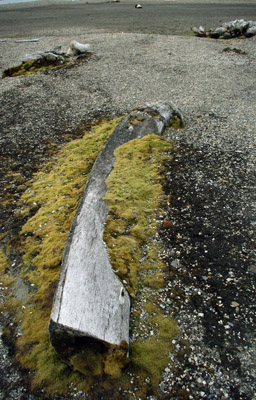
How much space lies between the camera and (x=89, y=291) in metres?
4.16

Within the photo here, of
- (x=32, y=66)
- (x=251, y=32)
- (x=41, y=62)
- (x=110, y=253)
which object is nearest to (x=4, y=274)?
(x=110, y=253)

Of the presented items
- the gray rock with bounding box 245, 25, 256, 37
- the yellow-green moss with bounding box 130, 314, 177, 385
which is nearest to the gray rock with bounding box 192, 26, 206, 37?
the gray rock with bounding box 245, 25, 256, 37

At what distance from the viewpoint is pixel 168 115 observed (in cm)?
920

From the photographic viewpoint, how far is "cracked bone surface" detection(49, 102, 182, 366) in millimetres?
3748

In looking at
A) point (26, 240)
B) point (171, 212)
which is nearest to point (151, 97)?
point (171, 212)

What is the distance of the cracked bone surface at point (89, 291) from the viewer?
12.3 ft

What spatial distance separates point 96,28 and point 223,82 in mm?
14748

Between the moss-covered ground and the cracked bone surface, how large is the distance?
28 cm

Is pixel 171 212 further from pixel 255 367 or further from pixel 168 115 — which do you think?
pixel 168 115

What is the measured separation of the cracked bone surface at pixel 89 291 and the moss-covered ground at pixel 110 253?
0.28m

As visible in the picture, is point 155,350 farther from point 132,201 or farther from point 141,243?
point 132,201

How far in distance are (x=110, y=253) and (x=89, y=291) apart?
1034 millimetres

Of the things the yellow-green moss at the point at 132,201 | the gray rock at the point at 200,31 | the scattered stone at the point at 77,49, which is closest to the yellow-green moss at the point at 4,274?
the yellow-green moss at the point at 132,201

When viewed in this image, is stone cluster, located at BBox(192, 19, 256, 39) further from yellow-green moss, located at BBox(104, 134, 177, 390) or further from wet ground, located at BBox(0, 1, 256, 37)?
yellow-green moss, located at BBox(104, 134, 177, 390)
